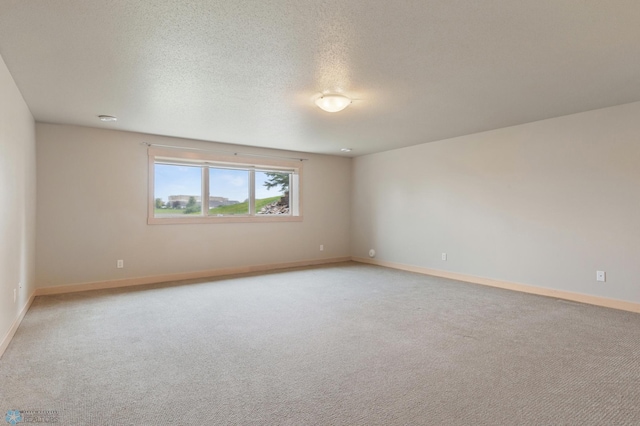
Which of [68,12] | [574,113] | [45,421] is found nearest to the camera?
[45,421]

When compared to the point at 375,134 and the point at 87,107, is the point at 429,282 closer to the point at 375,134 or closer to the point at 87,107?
the point at 375,134

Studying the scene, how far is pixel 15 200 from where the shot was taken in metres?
3.26

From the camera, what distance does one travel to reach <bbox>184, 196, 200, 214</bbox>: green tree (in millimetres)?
5691

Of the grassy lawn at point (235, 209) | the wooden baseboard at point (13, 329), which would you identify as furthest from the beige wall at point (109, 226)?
the wooden baseboard at point (13, 329)

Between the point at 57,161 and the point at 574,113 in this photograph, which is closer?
the point at 574,113

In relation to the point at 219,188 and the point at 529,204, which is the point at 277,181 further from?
the point at 529,204

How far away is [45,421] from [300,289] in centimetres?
319

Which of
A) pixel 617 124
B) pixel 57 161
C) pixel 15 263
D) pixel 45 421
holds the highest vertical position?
pixel 617 124

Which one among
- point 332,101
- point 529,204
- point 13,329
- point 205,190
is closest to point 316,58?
point 332,101

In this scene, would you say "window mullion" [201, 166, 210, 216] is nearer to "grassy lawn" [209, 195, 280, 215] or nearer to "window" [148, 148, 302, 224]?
"window" [148, 148, 302, 224]

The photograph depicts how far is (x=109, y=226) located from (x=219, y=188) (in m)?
1.75

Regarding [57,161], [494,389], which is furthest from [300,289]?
[57,161]

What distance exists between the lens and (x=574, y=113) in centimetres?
418

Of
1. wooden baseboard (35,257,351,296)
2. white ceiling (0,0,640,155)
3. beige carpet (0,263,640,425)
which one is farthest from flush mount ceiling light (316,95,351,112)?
wooden baseboard (35,257,351,296)
